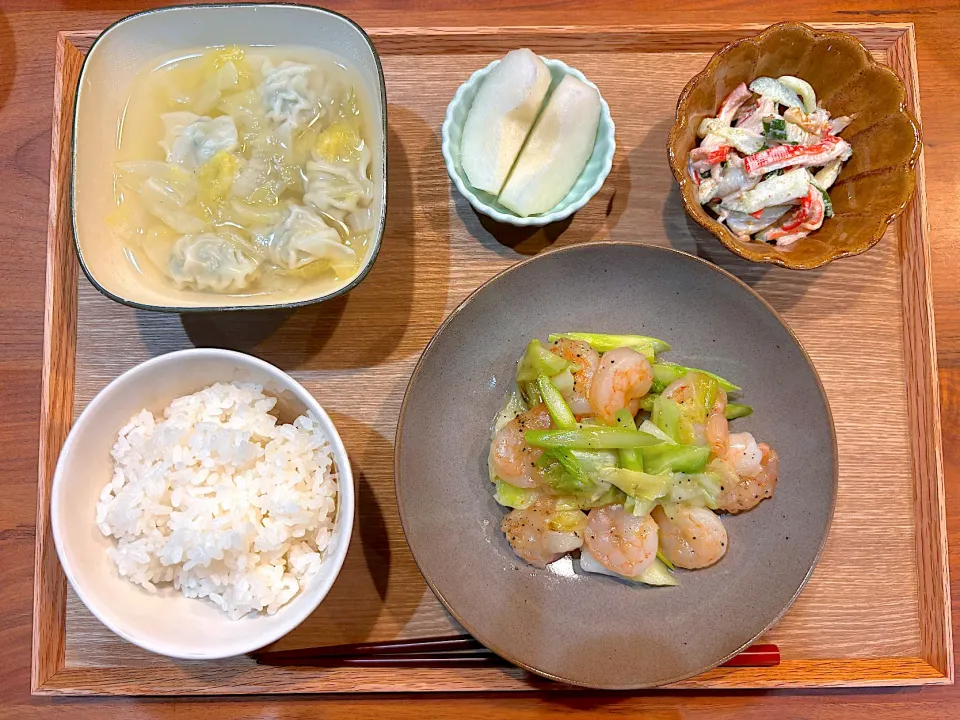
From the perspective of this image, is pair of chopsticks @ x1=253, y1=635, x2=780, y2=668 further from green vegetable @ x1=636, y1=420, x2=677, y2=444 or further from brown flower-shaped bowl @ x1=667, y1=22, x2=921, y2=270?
brown flower-shaped bowl @ x1=667, y1=22, x2=921, y2=270

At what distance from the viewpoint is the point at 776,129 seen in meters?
1.72

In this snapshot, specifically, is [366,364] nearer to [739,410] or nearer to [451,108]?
[451,108]

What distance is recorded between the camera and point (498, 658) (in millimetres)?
1797

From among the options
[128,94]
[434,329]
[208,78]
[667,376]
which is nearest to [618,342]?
[667,376]

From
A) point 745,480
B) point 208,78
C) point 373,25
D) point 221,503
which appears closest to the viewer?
point 221,503

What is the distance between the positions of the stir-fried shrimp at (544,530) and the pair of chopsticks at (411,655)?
309 mm

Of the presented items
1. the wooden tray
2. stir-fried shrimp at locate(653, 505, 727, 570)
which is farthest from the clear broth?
stir-fried shrimp at locate(653, 505, 727, 570)

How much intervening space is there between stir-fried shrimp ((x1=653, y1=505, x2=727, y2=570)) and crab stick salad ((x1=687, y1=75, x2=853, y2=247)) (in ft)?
2.28

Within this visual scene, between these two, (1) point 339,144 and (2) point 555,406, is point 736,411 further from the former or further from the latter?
(1) point 339,144

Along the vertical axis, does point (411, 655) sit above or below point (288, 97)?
below

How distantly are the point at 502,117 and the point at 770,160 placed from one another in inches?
26.0

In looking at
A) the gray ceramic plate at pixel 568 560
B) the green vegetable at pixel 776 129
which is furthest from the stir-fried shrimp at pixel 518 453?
the green vegetable at pixel 776 129

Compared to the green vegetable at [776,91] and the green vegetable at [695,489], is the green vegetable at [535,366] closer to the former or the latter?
the green vegetable at [695,489]

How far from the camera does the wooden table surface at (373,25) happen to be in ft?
6.01
